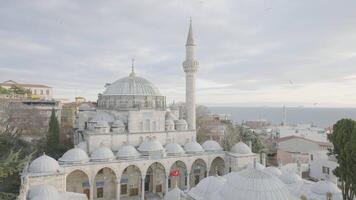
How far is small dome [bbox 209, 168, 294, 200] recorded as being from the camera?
9.37 metres

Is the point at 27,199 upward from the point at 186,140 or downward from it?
downward

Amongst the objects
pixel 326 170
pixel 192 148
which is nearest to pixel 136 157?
pixel 192 148

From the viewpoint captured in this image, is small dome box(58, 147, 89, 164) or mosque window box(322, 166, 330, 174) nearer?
small dome box(58, 147, 89, 164)

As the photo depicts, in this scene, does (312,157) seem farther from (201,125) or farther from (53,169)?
(53,169)

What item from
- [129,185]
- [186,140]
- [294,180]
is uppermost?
[186,140]

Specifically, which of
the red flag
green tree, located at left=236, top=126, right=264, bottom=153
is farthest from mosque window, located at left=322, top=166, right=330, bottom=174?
the red flag

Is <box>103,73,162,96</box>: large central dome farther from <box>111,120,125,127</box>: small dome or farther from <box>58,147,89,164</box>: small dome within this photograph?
<box>58,147,89,164</box>: small dome

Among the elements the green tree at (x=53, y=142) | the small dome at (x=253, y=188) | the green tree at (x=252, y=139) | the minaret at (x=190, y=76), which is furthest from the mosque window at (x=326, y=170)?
the green tree at (x=53, y=142)

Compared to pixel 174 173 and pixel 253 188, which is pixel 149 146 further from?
pixel 253 188

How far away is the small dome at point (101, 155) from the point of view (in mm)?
17219

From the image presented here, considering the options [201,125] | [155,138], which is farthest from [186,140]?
[201,125]

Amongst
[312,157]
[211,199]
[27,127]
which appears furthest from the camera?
[27,127]

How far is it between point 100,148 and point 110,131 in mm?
2508

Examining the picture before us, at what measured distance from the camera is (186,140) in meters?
22.5
